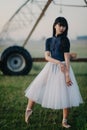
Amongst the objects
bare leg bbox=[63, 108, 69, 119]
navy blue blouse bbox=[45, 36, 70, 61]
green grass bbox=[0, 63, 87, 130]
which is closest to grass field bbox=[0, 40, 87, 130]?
green grass bbox=[0, 63, 87, 130]

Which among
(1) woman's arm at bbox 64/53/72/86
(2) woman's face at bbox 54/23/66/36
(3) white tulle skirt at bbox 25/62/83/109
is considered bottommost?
(3) white tulle skirt at bbox 25/62/83/109

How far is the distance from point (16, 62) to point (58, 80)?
1.48 metres

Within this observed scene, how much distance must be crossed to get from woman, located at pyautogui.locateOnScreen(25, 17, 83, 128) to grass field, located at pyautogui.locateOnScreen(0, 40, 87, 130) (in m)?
0.22

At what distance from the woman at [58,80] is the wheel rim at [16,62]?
1.21 metres

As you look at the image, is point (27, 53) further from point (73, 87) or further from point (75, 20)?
point (73, 87)

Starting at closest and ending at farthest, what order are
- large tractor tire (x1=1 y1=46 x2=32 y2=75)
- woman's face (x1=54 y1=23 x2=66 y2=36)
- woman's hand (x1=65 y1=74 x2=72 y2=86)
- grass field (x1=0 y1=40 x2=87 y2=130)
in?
woman's hand (x1=65 y1=74 x2=72 y2=86) < woman's face (x1=54 y1=23 x2=66 y2=36) < grass field (x1=0 y1=40 x2=87 y2=130) < large tractor tire (x1=1 y1=46 x2=32 y2=75)

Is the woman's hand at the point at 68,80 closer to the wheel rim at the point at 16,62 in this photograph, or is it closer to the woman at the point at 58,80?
the woman at the point at 58,80

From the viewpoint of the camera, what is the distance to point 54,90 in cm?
456

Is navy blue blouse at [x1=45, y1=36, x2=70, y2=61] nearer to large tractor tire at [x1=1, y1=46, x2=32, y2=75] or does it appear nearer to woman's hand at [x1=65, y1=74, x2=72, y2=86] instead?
woman's hand at [x1=65, y1=74, x2=72, y2=86]

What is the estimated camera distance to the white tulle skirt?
179 inches

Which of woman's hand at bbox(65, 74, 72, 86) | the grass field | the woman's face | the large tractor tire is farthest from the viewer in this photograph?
the large tractor tire

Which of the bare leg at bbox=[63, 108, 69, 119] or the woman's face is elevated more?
the woman's face

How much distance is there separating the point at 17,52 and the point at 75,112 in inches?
47.3

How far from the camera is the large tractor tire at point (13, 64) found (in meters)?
5.77
